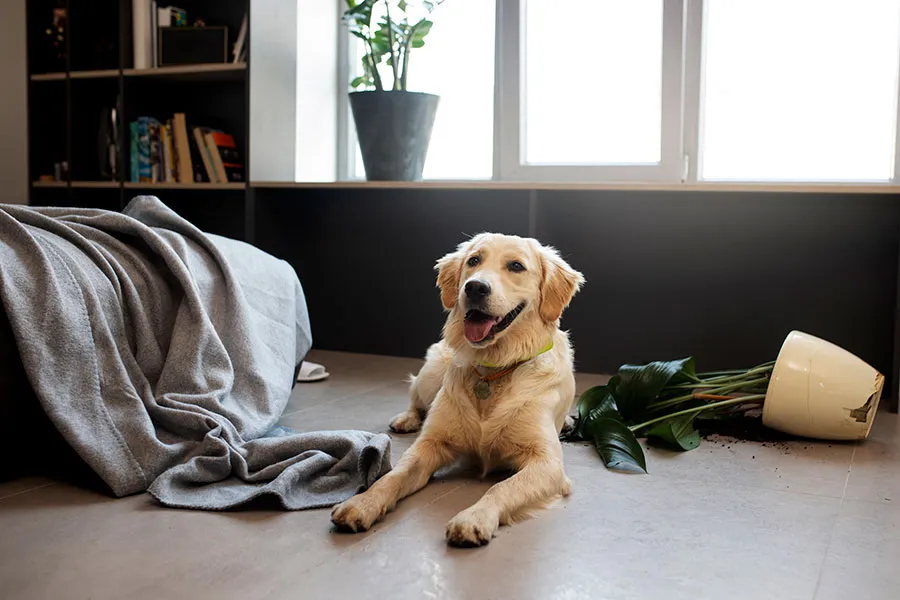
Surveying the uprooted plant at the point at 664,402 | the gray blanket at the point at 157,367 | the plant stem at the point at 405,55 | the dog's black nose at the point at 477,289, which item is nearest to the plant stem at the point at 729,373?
the uprooted plant at the point at 664,402

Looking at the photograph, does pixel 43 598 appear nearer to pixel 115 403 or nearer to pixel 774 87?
pixel 115 403

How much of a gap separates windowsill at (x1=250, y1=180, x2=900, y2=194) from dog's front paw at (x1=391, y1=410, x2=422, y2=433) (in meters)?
1.27

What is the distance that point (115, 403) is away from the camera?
7.00 feet

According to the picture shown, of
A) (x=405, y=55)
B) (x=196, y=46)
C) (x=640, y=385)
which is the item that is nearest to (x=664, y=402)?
(x=640, y=385)

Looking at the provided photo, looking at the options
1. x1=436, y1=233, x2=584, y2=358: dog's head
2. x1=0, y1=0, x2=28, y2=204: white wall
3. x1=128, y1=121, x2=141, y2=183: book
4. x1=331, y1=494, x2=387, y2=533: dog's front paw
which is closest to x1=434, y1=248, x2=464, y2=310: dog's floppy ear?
x1=436, y1=233, x2=584, y2=358: dog's head

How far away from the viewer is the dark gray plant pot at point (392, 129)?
405 cm

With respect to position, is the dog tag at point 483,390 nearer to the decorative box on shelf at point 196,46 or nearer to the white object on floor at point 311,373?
the white object on floor at point 311,373

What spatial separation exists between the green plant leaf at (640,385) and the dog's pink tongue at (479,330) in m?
0.83

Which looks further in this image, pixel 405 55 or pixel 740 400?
pixel 405 55

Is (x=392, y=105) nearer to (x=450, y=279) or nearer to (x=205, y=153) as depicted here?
(x=205, y=153)

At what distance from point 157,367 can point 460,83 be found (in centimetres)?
257

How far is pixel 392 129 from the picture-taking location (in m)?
4.08

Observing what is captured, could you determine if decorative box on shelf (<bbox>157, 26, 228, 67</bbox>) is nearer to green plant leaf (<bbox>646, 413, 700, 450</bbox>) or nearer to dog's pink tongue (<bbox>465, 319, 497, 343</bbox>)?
A: dog's pink tongue (<bbox>465, 319, 497, 343</bbox>)

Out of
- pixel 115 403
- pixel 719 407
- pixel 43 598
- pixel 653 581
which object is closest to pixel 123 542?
pixel 43 598
